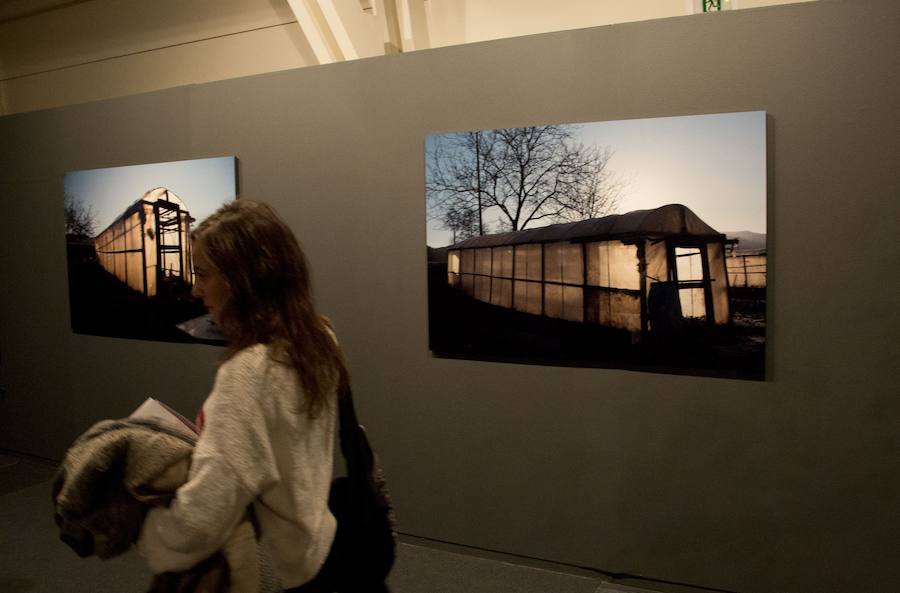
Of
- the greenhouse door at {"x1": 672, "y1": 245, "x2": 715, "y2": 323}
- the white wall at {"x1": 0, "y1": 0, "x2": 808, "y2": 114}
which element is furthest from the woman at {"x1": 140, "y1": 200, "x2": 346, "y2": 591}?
the white wall at {"x1": 0, "y1": 0, "x2": 808, "y2": 114}

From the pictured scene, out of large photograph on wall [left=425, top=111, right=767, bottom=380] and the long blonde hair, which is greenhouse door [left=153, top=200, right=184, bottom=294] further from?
the long blonde hair

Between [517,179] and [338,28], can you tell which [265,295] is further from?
[338,28]

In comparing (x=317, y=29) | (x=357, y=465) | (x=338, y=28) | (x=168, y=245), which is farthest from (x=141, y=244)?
(x=357, y=465)

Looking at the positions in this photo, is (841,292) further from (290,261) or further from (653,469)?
(290,261)

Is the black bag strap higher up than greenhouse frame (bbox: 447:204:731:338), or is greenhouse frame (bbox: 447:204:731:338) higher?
greenhouse frame (bbox: 447:204:731:338)

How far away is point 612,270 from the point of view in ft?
11.1

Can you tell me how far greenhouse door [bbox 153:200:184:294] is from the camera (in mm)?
4777

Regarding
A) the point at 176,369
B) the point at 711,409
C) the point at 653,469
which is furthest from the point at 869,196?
the point at 176,369

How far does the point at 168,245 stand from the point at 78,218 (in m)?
1.10

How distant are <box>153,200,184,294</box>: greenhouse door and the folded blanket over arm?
3435 millimetres

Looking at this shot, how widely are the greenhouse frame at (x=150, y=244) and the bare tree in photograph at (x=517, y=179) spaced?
2027 mm

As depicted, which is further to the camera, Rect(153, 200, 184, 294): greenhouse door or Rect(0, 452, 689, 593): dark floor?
Rect(153, 200, 184, 294): greenhouse door

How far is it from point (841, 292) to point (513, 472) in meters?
1.91

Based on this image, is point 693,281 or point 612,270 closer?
point 693,281
